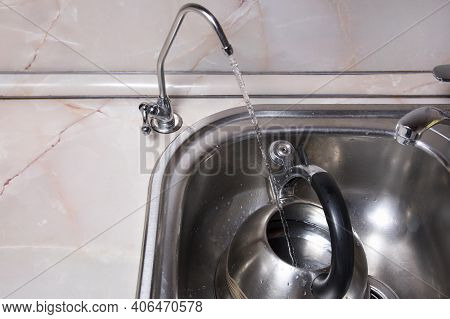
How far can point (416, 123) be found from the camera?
0.67 metres

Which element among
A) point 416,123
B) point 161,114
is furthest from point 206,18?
point 416,123

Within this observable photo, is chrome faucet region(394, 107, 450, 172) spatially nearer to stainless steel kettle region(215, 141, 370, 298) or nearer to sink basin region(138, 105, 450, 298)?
sink basin region(138, 105, 450, 298)

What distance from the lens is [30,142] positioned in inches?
28.9

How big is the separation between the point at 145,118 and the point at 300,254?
306mm

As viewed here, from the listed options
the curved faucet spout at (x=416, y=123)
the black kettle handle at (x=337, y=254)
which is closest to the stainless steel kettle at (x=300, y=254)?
the black kettle handle at (x=337, y=254)

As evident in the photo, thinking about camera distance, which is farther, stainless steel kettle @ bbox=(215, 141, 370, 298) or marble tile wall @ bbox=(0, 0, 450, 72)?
marble tile wall @ bbox=(0, 0, 450, 72)

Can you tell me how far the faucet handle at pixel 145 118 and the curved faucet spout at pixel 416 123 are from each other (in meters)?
0.37

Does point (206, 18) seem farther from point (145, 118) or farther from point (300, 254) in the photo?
point (300, 254)

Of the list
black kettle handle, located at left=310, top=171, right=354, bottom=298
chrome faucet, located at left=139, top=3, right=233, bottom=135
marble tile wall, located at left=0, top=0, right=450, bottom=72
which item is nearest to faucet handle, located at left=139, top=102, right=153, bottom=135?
chrome faucet, located at left=139, top=3, right=233, bottom=135

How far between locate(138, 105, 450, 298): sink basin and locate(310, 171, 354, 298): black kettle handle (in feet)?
0.55

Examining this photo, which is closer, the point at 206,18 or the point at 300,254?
the point at 206,18

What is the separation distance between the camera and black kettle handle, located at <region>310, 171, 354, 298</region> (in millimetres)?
585

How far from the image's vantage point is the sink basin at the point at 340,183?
72 cm
